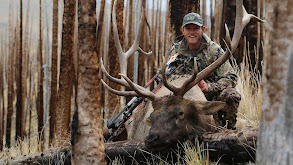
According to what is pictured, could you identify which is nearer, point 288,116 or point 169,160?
point 288,116

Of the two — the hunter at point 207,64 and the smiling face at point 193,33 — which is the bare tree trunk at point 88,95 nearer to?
the hunter at point 207,64

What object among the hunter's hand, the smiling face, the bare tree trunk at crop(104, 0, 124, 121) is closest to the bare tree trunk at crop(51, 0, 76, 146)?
the bare tree trunk at crop(104, 0, 124, 121)

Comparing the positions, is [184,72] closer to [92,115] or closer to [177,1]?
[177,1]

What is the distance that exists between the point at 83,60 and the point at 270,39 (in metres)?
1.10

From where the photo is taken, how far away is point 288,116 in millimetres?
1073

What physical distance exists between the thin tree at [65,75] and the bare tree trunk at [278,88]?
2713 mm

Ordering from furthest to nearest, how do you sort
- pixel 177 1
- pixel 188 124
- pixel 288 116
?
pixel 177 1 → pixel 188 124 → pixel 288 116

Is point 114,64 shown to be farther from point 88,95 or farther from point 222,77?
point 88,95

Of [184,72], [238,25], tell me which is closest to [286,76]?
[238,25]

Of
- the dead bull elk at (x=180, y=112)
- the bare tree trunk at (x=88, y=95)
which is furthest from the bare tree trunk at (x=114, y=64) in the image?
the bare tree trunk at (x=88, y=95)

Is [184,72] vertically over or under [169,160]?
over

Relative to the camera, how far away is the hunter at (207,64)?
3.00m

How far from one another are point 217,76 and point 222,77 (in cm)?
6

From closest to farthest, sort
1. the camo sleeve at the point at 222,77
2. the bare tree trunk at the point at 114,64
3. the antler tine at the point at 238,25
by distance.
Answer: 1. the antler tine at the point at 238,25
2. the camo sleeve at the point at 222,77
3. the bare tree trunk at the point at 114,64
